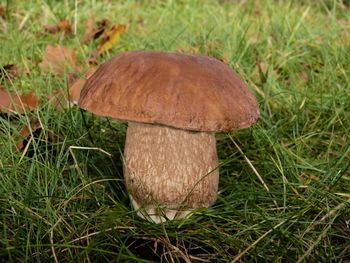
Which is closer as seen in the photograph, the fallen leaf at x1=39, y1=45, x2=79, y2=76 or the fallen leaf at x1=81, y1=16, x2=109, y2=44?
the fallen leaf at x1=39, y1=45, x2=79, y2=76

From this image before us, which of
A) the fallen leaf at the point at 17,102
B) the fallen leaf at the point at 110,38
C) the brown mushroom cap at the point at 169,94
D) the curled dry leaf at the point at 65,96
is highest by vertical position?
the brown mushroom cap at the point at 169,94

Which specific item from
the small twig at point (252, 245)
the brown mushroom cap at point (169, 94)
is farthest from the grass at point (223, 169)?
the brown mushroom cap at point (169, 94)

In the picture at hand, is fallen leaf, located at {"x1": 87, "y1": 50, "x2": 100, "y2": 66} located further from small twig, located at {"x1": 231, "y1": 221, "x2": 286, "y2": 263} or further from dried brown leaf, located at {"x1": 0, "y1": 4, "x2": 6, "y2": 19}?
small twig, located at {"x1": 231, "y1": 221, "x2": 286, "y2": 263}

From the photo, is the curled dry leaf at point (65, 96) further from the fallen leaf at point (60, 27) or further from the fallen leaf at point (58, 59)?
the fallen leaf at point (60, 27)

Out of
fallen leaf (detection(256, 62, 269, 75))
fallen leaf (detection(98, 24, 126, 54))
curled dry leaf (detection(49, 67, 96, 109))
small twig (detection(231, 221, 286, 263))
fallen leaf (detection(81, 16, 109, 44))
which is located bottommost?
fallen leaf (detection(81, 16, 109, 44))

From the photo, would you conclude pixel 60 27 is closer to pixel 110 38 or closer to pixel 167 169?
pixel 110 38

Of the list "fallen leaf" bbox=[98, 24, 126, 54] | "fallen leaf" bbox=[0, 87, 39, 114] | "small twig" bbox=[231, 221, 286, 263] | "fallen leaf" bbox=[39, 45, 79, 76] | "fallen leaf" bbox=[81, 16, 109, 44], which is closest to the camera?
"small twig" bbox=[231, 221, 286, 263]

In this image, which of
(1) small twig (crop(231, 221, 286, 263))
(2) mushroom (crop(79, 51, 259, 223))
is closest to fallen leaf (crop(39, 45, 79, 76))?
(2) mushroom (crop(79, 51, 259, 223))
